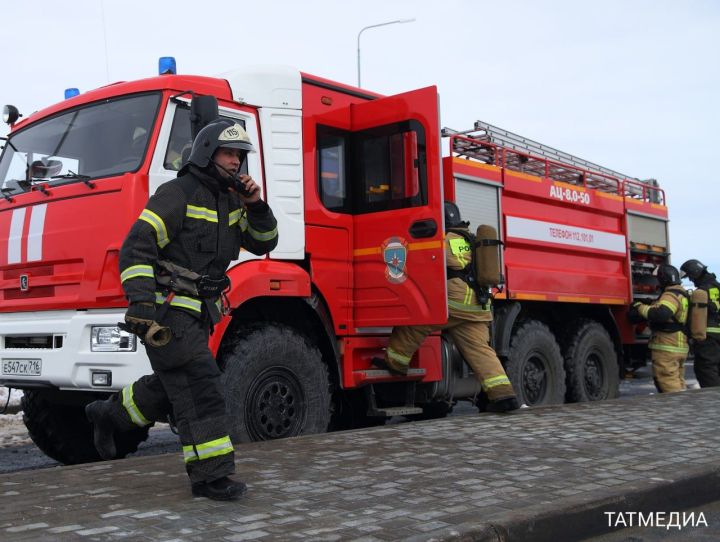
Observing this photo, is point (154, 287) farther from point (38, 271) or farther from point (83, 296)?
point (38, 271)

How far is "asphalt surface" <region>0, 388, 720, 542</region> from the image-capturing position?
335 cm

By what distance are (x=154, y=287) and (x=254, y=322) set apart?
1.98m

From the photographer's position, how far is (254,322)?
19.0ft

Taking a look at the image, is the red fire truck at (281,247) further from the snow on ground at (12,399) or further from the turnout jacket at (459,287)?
the snow on ground at (12,399)

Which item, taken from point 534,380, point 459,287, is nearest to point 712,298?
point 534,380

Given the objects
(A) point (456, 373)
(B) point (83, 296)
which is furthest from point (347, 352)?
(B) point (83, 296)

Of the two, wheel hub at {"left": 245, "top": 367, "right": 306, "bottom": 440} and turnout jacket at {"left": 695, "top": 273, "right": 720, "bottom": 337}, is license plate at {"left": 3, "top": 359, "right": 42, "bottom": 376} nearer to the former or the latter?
wheel hub at {"left": 245, "top": 367, "right": 306, "bottom": 440}

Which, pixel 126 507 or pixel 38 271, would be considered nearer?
pixel 126 507

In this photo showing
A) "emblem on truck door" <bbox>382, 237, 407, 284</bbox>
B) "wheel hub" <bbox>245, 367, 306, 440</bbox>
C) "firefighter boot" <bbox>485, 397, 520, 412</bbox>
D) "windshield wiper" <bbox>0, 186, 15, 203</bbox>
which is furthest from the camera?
"firefighter boot" <bbox>485, 397, 520, 412</bbox>

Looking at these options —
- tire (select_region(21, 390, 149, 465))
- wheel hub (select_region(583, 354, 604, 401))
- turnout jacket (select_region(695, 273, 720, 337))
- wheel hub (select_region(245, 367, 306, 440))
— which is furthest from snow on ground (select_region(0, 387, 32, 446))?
turnout jacket (select_region(695, 273, 720, 337))

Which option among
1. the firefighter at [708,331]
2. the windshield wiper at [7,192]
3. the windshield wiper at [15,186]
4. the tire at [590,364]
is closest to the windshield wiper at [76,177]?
the windshield wiper at [15,186]

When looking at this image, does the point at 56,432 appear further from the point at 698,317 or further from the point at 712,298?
the point at 712,298

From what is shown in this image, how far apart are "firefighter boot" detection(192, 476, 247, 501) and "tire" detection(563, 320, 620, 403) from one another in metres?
5.88

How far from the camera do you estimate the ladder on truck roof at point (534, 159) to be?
8.02 m
